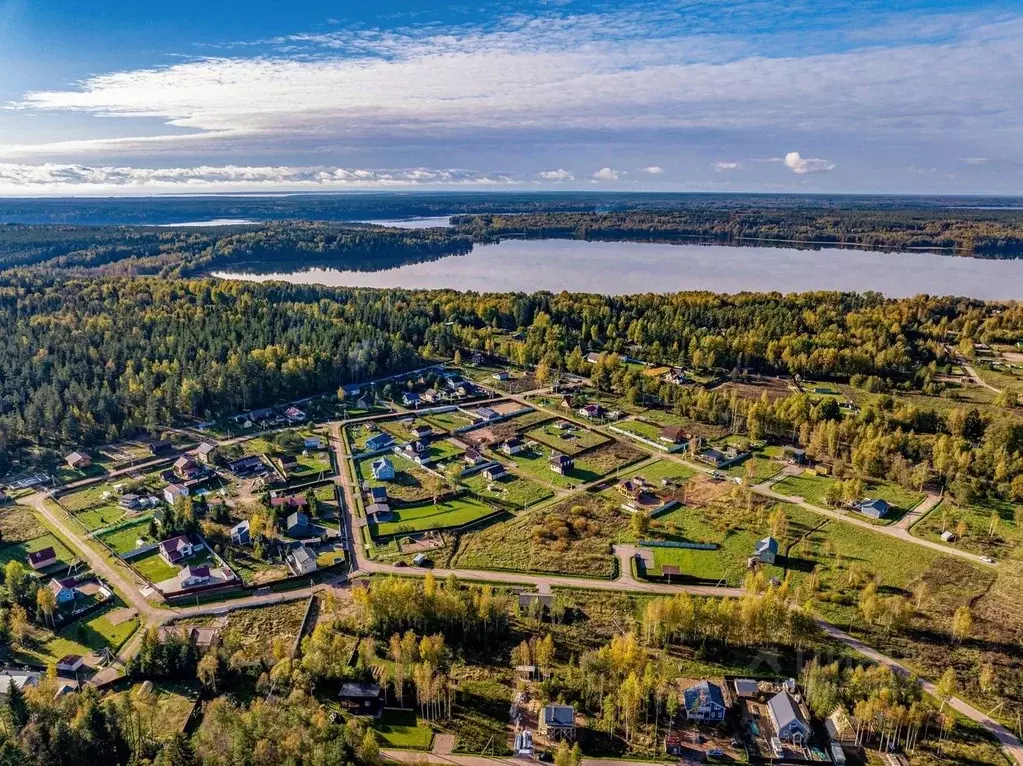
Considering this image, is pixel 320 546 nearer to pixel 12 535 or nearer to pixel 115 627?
pixel 115 627

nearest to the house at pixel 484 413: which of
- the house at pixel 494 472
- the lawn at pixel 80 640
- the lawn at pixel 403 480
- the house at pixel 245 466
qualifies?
the lawn at pixel 403 480

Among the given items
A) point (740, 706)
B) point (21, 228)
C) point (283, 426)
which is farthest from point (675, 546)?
point (21, 228)

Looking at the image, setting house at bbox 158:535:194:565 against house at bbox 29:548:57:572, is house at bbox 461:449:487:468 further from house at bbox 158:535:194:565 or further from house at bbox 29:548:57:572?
house at bbox 29:548:57:572

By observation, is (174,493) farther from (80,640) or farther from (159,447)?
(80,640)

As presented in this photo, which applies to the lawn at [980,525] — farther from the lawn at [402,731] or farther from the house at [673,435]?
the lawn at [402,731]

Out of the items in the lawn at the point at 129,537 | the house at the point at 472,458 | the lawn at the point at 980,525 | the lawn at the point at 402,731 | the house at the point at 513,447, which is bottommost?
the lawn at the point at 402,731
